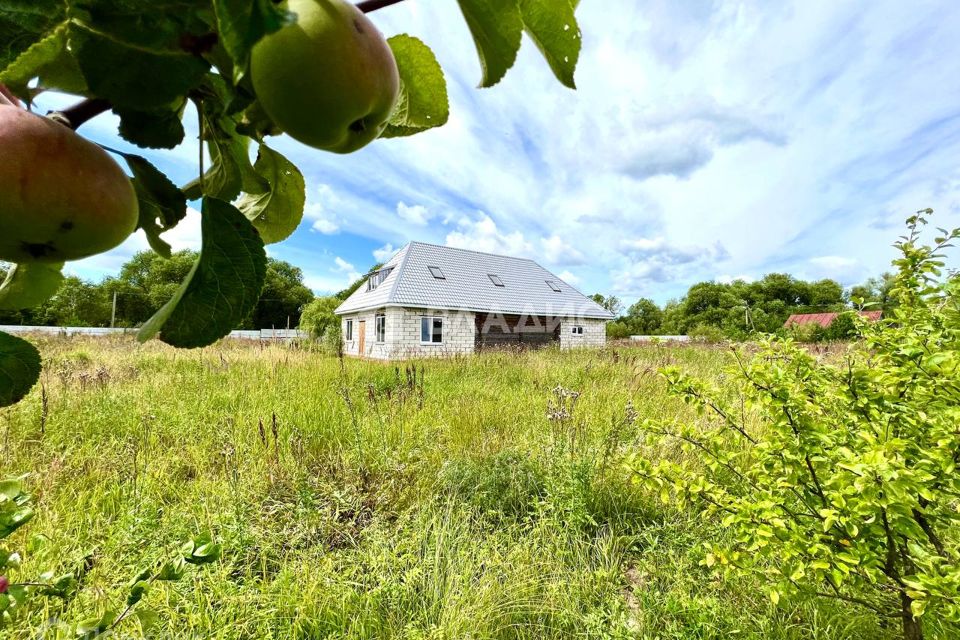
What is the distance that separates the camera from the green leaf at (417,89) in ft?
1.24

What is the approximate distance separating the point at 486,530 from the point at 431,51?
8.14 ft

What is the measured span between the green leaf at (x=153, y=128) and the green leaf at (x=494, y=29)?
249 mm

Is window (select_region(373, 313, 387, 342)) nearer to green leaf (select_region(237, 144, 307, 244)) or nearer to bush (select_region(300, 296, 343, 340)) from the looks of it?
bush (select_region(300, 296, 343, 340))

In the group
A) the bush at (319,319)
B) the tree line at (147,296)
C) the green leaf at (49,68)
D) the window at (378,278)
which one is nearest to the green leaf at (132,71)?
the green leaf at (49,68)

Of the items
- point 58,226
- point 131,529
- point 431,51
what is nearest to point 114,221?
point 58,226

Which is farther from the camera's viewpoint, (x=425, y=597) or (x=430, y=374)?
(x=430, y=374)

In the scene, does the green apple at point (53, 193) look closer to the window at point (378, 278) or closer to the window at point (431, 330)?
the window at point (431, 330)

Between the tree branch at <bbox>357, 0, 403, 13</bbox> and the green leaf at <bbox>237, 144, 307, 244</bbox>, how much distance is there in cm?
24

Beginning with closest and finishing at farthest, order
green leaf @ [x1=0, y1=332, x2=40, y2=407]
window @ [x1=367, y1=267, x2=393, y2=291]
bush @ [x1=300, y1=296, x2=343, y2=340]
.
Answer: green leaf @ [x1=0, y1=332, x2=40, y2=407], window @ [x1=367, y1=267, x2=393, y2=291], bush @ [x1=300, y1=296, x2=343, y2=340]

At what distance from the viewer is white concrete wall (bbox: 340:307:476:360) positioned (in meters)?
11.7

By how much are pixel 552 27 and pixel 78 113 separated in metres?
0.36

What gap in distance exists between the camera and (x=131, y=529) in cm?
196

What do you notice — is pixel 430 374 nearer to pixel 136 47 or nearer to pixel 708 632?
pixel 708 632

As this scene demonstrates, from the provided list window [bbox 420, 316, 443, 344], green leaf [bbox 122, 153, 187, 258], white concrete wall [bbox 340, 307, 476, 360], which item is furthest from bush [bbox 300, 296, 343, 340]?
green leaf [bbox 122, 153, 187, 258]
